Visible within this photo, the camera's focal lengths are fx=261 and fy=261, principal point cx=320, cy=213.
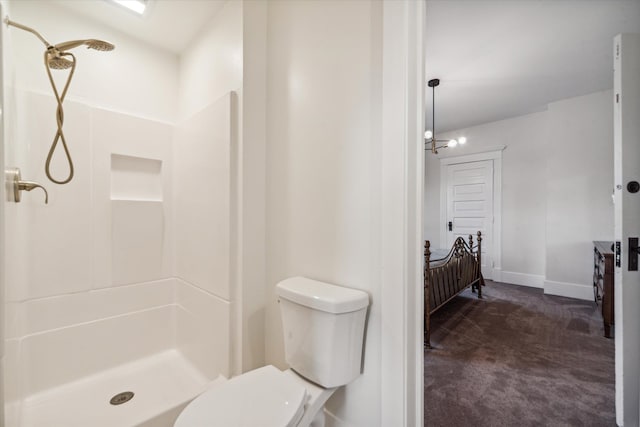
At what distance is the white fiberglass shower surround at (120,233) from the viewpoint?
1494mm

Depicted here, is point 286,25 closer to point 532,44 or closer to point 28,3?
point 28,3

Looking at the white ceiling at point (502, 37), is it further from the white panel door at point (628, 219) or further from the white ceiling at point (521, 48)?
the white panel door at point (628, 219)

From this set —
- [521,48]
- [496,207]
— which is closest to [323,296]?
[521,48]

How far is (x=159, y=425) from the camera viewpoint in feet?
4.62

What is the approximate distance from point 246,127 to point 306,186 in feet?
1.67

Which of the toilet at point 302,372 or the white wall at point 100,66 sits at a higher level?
the white wall at point 100,66

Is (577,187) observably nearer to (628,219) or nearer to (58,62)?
(628,219)

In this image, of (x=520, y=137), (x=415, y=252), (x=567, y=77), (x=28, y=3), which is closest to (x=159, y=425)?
(x=415, y=252)

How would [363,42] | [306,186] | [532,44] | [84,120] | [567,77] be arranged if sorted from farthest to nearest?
1. [567,77]
2. [532,44]
3. [84,120]
4. [306,186]
5. [363,42]

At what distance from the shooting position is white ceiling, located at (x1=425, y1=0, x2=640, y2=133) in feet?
6.42

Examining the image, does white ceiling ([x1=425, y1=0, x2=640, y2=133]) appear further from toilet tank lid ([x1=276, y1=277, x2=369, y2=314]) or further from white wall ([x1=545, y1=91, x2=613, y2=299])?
toilet tank lid ([x1=276, y1=277, x2=369, y2=314])

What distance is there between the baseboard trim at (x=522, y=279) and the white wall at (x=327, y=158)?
169 inches

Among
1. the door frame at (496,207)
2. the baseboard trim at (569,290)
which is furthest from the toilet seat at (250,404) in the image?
the door frame at (496,207)

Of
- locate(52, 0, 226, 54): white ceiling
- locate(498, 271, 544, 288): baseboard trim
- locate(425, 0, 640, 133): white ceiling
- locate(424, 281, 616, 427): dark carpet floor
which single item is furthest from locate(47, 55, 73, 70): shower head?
locate(498, 271, 544, 288): baseboard trim
